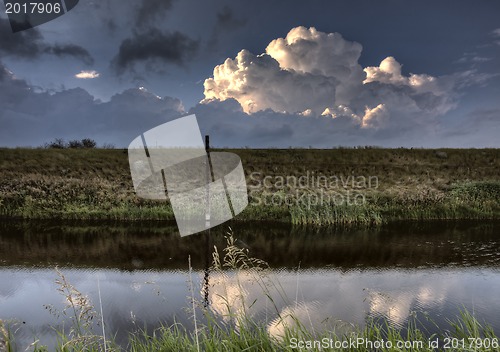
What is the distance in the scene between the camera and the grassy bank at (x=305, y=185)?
2652 cm

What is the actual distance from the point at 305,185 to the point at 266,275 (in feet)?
86.7

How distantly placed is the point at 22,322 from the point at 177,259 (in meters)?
7.12

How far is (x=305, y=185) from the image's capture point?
32.7 meters

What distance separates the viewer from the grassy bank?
26.5m

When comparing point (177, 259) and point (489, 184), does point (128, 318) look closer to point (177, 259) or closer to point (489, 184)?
point (177, 259)

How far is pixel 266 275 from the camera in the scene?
6.72 meters

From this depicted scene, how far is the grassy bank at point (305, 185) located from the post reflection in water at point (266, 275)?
11.7ft

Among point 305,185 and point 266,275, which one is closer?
point 266,275

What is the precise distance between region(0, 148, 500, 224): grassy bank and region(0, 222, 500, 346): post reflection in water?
11.7 ft

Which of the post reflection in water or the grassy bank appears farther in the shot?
the grassy bank

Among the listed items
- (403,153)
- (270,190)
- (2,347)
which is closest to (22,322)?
(2,347)

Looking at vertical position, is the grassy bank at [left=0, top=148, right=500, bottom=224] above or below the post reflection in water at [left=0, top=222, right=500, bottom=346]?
above

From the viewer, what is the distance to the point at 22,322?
8859 mm

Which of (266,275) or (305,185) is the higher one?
(305,185)
